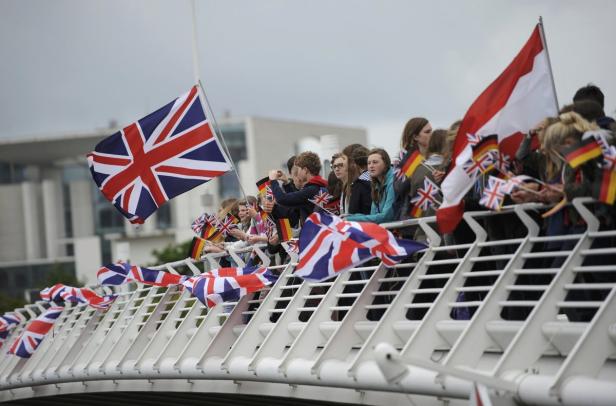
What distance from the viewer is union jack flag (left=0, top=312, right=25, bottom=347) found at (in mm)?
25438

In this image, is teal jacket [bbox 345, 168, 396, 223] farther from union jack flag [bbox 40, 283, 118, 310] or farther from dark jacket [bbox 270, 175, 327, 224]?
union jack flag [bbox 40, 283, 118, 310]

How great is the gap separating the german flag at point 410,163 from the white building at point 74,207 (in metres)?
86.9

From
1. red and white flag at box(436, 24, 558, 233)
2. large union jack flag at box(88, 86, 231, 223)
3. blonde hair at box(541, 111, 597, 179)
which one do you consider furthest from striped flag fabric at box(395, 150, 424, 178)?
large union jack flag at box(88, 86, 231, 223)

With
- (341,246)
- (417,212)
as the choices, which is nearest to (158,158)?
(341,246)

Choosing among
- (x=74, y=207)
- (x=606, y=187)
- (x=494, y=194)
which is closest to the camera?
(x=606, y=187)

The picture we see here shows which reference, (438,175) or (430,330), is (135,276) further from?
(430,330)

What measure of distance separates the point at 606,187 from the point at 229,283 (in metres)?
6.84

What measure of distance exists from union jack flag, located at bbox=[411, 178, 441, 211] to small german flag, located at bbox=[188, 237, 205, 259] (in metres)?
7.23

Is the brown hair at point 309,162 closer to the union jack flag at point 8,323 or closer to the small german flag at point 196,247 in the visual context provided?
the small german flag at point 196,247

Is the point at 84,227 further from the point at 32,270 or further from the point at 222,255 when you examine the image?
the point at 222,255

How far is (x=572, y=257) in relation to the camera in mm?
9852

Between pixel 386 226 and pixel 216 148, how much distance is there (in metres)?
5.39

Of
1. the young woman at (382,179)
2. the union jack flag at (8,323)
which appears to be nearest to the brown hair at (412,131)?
the young woman at (382,179)

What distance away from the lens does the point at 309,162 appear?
49.6ft
